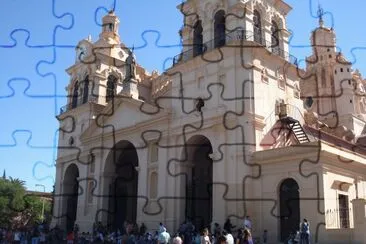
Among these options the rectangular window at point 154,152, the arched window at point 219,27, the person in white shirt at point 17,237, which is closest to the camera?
the arched window at point 219,27

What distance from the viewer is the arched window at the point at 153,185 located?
3353cm

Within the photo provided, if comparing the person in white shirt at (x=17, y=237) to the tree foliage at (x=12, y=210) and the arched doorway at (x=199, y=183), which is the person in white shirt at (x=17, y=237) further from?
the tree foliage at (x=12, y=210)

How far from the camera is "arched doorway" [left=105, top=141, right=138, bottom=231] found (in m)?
38.9

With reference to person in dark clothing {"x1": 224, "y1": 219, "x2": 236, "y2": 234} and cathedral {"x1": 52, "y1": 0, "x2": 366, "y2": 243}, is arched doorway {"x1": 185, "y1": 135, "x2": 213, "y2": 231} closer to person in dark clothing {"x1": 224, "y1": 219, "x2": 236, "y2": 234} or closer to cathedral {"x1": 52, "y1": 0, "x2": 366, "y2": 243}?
cathedral {"x1": 52, "y1": 0, "x2": 366, "y2": 243}

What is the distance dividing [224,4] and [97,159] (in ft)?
56.5

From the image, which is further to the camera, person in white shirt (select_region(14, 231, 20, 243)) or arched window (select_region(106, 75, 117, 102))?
arched window (select_region(106, 75, 117, 102))

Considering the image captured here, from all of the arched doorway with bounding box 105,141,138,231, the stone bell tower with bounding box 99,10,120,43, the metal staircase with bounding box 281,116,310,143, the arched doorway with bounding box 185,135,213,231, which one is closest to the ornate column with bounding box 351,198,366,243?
the metal staircase with bounding box 281,116,310,143

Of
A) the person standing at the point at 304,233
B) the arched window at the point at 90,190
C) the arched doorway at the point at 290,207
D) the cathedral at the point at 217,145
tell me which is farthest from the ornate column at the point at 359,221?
the arched window at the point at 90,190

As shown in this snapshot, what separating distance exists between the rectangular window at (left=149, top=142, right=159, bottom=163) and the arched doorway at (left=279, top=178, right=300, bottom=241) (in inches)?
419

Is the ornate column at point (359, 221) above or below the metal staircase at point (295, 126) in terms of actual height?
below

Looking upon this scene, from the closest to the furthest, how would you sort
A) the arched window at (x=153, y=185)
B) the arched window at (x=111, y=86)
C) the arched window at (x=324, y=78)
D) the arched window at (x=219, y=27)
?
the arched window at (x=219, y=27), the arched window at (x=153, y=185), the arched window at (x=111, y=86), the arched window at (x=324, y=78)

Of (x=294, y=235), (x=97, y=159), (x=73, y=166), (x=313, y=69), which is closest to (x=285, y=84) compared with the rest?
(x=294, y=235)

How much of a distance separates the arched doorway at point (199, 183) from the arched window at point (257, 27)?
316 inches

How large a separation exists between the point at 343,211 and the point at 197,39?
16.1 meters
